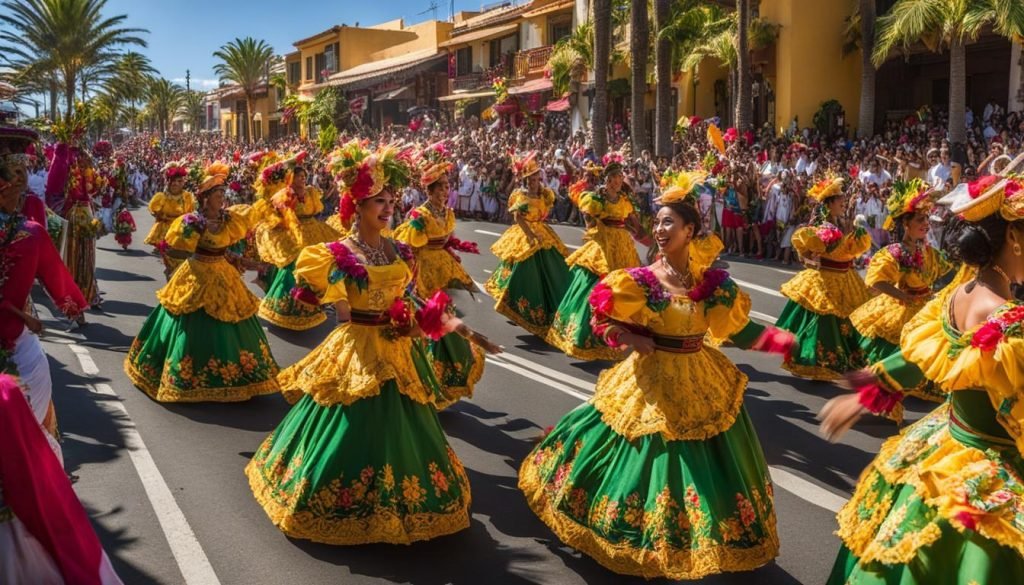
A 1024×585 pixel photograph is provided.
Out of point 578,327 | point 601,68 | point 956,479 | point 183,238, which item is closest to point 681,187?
point 956,479

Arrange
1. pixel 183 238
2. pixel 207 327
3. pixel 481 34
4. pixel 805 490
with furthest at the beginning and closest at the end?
pixel 481 34
pixel 183 238
pixel 207 327
pixel 805 490

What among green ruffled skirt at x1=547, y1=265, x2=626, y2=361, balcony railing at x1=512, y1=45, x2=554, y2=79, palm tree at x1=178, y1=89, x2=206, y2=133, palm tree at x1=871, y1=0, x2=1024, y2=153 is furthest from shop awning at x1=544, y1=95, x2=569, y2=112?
palm tree at x1=178, y1=89, x2=206, y2=133

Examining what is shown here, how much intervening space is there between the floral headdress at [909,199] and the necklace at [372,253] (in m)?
4.67

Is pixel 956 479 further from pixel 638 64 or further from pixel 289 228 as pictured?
pixel 638 64

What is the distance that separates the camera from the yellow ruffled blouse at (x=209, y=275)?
9000 millimetres

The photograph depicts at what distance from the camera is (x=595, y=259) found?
10711 millimetres

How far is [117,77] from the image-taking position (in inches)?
1943

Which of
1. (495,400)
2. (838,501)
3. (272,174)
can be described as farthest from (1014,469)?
(272,174)

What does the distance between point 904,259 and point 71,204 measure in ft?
32.4

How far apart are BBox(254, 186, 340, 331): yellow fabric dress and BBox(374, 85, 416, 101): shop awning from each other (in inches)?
1722

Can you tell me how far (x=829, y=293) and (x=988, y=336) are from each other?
253 inches

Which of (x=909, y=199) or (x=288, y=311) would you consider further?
(x=288, y=311)

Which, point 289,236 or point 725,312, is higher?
point 289,236

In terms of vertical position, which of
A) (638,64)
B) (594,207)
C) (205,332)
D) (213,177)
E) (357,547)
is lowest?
(357,547)
